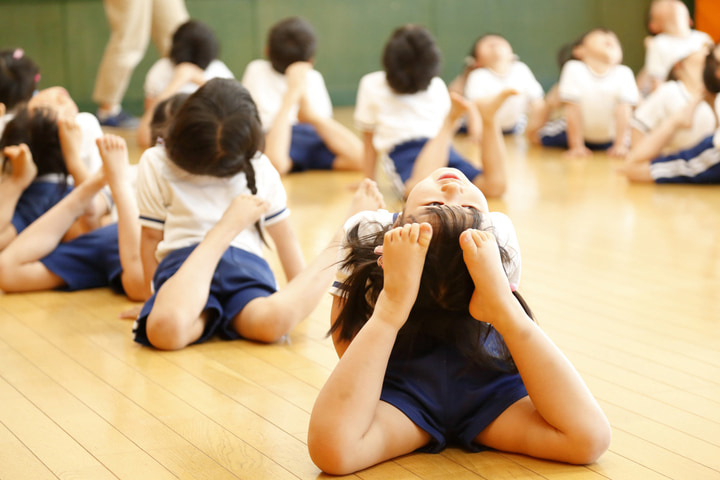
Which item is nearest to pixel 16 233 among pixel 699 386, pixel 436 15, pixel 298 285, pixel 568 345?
pixel 298 285

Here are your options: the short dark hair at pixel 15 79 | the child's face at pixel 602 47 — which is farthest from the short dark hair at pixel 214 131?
the child's face at pixel 602 47

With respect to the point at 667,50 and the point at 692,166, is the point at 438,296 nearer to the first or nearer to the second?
the point at 692,166

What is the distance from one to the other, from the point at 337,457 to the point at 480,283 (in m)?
0.32

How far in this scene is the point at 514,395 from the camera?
139 centimetres

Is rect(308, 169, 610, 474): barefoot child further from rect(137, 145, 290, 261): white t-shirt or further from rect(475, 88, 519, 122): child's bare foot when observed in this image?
rect(475, 88, 519, 122): child's bare foot

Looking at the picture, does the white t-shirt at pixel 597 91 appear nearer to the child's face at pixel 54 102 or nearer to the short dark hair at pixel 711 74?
the short dark hair at pixel 711 74

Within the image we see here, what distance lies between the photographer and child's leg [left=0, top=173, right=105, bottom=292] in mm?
2318

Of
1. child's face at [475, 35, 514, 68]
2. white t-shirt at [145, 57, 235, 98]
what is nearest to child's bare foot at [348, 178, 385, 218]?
white t-shirt at [145, 57, 235, 98]

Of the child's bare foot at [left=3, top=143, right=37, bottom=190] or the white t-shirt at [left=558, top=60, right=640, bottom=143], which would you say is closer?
the child's bare foot at [left=3, top=143, right=37, bottom=190]

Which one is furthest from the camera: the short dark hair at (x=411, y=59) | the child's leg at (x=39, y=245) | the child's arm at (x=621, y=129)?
the child's arm at (x=621, y=129)

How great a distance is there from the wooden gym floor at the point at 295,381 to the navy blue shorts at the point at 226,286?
6cm

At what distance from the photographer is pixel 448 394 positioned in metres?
1.38

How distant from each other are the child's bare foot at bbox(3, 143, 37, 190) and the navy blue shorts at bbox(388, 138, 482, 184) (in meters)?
1.59

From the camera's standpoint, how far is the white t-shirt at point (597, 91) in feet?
15.8
